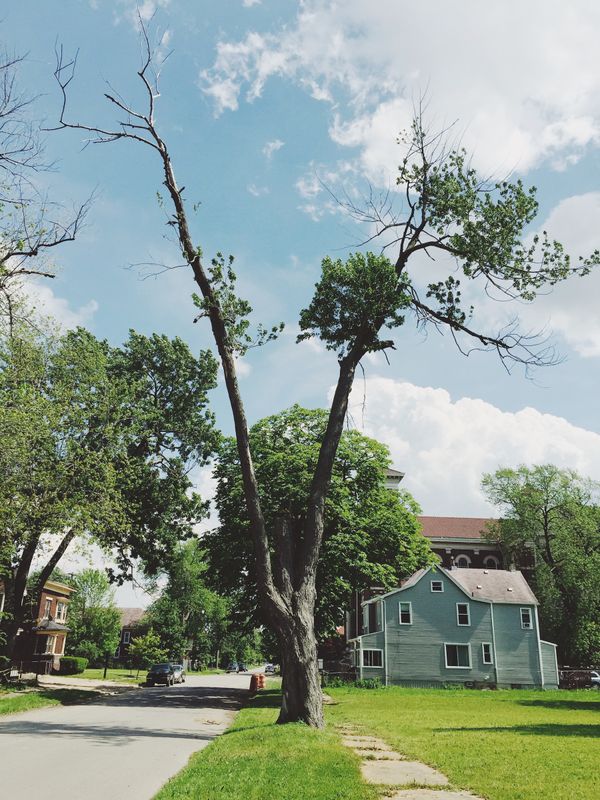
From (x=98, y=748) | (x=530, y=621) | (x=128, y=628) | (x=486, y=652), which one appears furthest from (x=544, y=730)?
(x=128, y=628)

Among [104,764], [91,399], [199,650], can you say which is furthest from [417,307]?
[199,650]

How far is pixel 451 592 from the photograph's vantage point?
141 ft

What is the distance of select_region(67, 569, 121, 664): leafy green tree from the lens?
5909 centimetres

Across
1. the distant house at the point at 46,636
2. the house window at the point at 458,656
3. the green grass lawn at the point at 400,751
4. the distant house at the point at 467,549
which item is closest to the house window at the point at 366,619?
the house window at the point at 458,656

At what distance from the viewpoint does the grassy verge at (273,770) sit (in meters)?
7.09

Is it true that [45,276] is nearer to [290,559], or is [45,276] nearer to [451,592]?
[290,559]

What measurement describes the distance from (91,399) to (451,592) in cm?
2894

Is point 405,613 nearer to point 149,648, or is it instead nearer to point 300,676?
point 149,648

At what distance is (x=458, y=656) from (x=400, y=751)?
3364cm

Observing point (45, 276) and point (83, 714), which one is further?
point (83, 714)

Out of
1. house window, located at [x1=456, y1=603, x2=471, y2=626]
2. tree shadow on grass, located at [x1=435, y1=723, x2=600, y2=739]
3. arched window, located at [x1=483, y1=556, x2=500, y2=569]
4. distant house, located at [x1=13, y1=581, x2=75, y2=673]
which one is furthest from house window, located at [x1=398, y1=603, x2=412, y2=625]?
tree shadow on grass, located at [x1=435, y1=723, x2=600, y2=739]

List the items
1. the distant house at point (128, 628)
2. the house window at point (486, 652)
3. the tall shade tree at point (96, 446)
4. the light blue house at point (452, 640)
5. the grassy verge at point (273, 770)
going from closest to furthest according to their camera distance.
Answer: the grassy verge at point (273, 770) → the tall shade tree at point (96, 446) → the light blue house at point (452, 640) → the house window at point (486, 652) → the distant house at point (128, 628)

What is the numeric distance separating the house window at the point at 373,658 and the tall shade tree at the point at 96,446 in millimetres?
18141

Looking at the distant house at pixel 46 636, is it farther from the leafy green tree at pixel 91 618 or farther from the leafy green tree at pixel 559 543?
the leafy green tree at pixel 559 543
